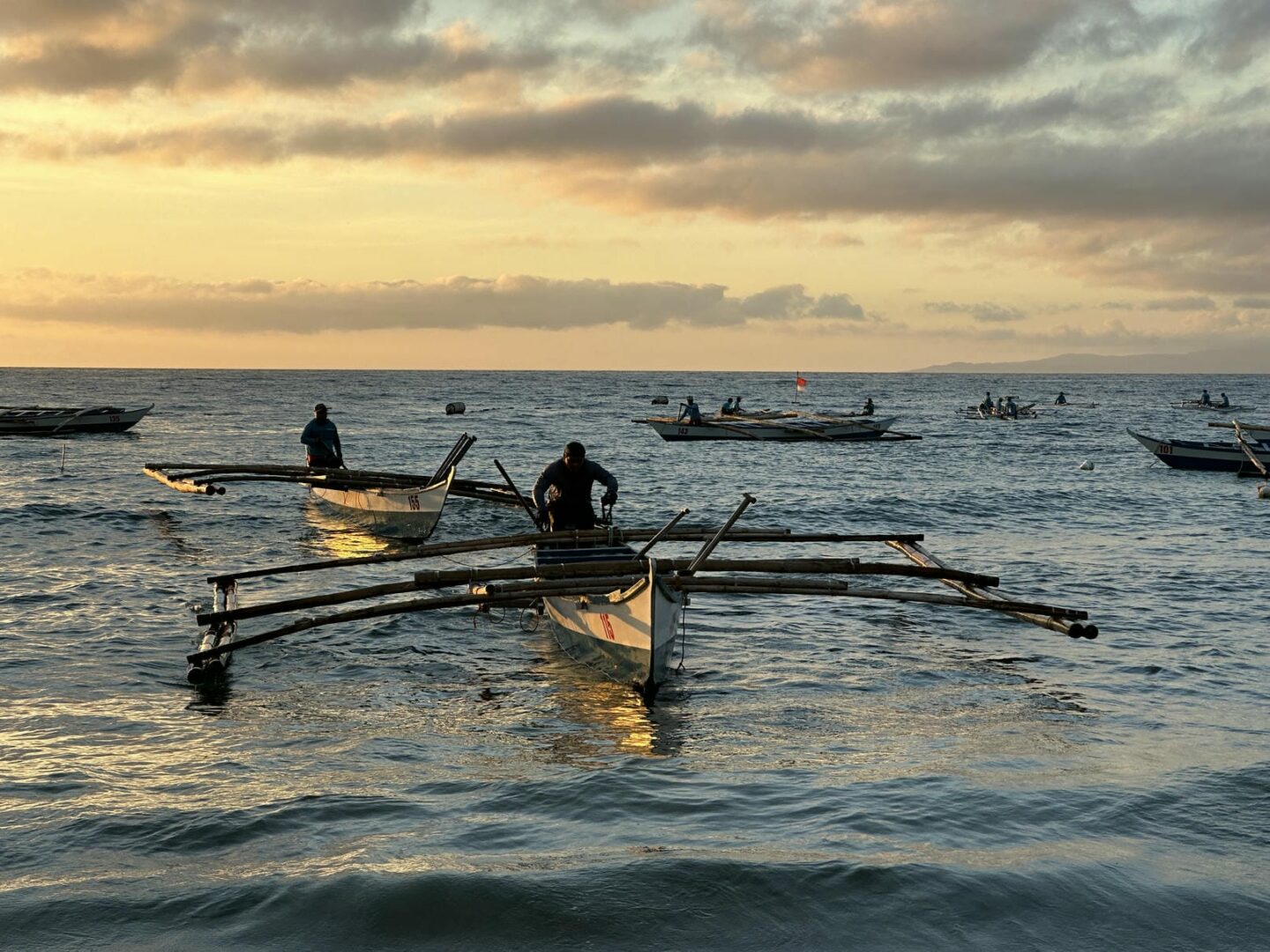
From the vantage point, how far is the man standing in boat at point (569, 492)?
564 inches

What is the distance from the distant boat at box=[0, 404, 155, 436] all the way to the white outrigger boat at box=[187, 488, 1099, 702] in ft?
144

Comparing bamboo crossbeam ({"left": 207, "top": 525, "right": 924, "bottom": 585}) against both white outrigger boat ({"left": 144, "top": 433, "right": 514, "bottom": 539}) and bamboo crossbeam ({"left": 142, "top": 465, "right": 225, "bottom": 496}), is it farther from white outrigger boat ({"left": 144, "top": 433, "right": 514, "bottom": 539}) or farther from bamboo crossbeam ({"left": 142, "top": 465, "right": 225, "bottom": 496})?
bamboo crossbeam ({"left": 142, "top": 465, "right": 225, "bottom": 496})

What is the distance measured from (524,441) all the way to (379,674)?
161 feet

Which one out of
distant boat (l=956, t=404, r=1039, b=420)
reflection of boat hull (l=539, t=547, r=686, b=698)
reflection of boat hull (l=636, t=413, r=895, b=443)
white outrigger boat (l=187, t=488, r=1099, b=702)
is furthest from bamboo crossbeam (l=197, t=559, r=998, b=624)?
distant boat (l=956, t=404, r=1039, b=420)

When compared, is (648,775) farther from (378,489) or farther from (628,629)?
(378,489)

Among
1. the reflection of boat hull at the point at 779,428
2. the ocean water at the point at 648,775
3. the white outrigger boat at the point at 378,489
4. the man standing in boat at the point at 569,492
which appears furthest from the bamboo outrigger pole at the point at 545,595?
the reflection of boat hull at the point at 779,428

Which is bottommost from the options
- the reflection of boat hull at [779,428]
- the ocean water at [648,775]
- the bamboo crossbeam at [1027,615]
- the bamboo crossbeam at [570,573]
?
the ocean water at [648,775]

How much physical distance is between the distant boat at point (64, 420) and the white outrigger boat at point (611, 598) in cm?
4379

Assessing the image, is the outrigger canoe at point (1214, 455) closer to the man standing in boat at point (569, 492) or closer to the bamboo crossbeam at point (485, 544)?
the bamboo crossbeam at point (485, 544)

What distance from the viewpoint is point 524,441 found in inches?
2409

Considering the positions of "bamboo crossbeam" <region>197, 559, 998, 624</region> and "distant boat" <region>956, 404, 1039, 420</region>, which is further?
"distant boat" <region>956, 404, 1039, 420</region>

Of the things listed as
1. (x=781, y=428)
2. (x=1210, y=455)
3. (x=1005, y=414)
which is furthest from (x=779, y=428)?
(x=1005, y=414)

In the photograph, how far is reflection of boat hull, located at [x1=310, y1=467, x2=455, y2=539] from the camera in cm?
2131

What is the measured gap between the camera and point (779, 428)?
52125 millimetres
